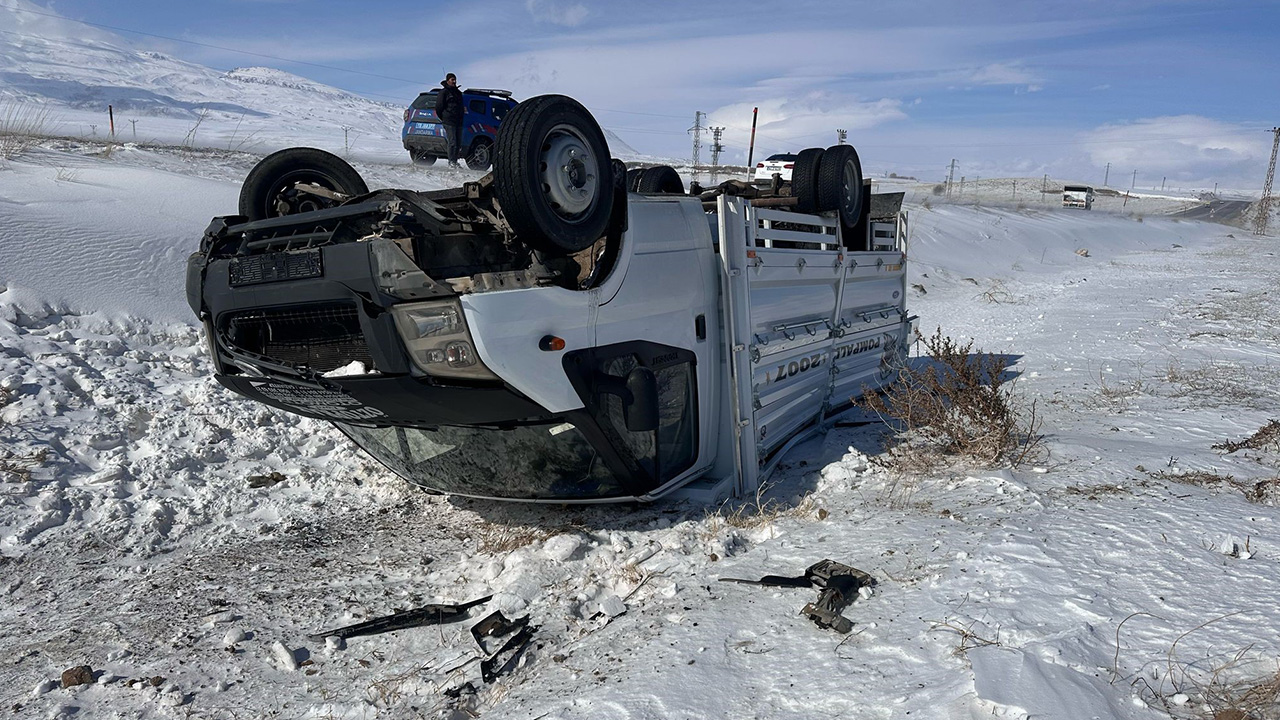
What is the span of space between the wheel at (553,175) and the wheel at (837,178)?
2467 mm

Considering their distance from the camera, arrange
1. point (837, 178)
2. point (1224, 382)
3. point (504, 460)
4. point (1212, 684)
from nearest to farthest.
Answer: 1. point (1212, 684)
2. point (504, 460)
3. point (837, 178)
4. point (1224, 382)

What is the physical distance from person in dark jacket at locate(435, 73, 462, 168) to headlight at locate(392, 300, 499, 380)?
1202 cm

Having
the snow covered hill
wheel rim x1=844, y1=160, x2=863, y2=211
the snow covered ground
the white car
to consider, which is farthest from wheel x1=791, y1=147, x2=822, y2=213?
the snow covered hill

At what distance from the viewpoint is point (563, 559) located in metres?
4.14

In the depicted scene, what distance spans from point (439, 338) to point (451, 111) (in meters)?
12.5

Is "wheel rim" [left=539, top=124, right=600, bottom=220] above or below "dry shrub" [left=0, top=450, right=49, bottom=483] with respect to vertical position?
above

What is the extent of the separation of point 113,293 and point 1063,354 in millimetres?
9547

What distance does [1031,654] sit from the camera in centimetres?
268

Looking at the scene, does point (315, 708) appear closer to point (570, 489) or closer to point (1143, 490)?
point (570, 489)

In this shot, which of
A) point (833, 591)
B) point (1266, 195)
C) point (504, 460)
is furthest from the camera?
point (1266, 195)

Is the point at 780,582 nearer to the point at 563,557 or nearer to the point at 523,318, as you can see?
the point at 563,557

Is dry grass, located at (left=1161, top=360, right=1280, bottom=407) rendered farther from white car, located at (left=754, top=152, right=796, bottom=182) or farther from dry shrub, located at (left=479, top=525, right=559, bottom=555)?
white car, located at (left=754, top=152, right=796, bottom=182)

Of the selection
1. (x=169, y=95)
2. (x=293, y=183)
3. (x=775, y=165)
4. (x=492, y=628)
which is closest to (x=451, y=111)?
(x=775, y=165)

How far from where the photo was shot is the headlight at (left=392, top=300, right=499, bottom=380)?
332 centimetres
